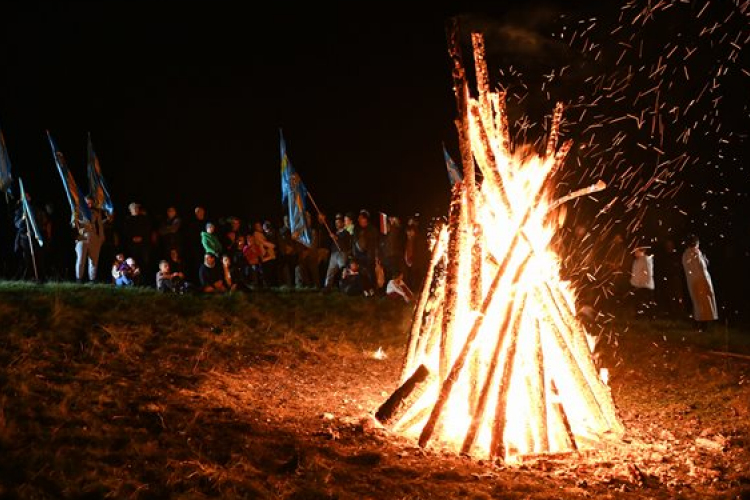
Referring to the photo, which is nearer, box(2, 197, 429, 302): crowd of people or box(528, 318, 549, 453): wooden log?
box(528, 318, 549, 453): wooden log

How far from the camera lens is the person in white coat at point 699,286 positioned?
11914mm

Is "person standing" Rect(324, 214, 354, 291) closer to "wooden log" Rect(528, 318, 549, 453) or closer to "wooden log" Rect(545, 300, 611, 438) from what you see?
"wooden log" Rect(545, 300, 611, 438)

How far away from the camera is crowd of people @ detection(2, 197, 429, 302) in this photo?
44.8 feet

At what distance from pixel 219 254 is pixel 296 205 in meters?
2.44

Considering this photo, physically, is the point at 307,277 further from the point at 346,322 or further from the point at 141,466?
the point at 141,466

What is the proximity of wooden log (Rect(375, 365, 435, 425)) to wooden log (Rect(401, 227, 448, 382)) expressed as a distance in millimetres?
829

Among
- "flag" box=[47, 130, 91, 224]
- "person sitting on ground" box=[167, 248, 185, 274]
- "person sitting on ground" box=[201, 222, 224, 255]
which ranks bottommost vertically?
"person sitting on ground" box=[167, 248, 185, 274]

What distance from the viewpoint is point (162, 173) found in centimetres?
2461

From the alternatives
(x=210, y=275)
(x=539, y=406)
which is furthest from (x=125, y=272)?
(x=539, y=406)

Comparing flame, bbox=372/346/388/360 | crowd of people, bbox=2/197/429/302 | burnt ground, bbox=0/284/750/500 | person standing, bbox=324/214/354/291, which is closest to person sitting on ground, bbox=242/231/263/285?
crowd of people, bbox=2/197/429/302

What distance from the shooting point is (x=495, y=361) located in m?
5.73

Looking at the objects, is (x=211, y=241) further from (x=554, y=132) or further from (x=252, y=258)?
(x=554, y=132)

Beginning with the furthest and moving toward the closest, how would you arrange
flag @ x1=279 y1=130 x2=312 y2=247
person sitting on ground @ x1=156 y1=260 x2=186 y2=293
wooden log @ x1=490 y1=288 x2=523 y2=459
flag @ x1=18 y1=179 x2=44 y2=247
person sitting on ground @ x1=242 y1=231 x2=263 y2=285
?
flag @ x1=279 y1=130 x2=312 y2=247 < person sitting on ground @ x1=242 y1=231 x2=263 y2=285 < flag @ x1=18 y1=179 x2=44 y2=247 < person sitting on ground @ x1=156 y1=260 x2=186 y2=293 < wooden log @ x1=490 y1=288 x2=523 y2=459

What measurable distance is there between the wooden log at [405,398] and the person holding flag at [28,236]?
9771 millimetres
